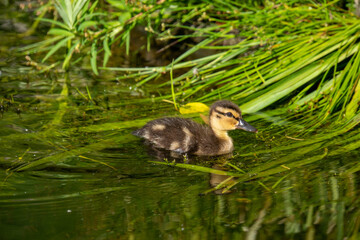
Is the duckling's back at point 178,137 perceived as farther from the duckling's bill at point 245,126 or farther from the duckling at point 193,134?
the duckling's bill at point 245,126

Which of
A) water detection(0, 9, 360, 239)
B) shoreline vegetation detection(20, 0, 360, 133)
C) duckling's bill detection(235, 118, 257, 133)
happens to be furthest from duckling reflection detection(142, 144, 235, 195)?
shoreline vegetation detection(20, 0, 360, 133)

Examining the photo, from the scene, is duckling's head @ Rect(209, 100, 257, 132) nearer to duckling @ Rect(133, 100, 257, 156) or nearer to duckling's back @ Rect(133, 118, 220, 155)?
duckling @ Rect(133, 100, 257, 156)

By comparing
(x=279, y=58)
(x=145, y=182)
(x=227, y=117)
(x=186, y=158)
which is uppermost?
(x=279, y=58)

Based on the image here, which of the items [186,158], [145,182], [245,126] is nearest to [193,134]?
[186,158]

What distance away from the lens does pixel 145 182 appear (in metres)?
3.79

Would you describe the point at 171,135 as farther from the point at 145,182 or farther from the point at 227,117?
the point at 145,182

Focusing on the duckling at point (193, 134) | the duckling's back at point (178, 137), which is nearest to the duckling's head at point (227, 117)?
the duckling at point (193, 134)

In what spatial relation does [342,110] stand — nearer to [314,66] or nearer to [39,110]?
[314,66]

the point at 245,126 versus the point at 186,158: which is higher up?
the point at 245,126

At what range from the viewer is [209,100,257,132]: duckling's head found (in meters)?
4.65

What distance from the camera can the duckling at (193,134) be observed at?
4633 millimetres

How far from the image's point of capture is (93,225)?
310cm

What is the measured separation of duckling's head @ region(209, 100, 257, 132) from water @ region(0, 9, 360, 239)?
0.46ft

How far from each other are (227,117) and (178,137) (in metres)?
0.39
